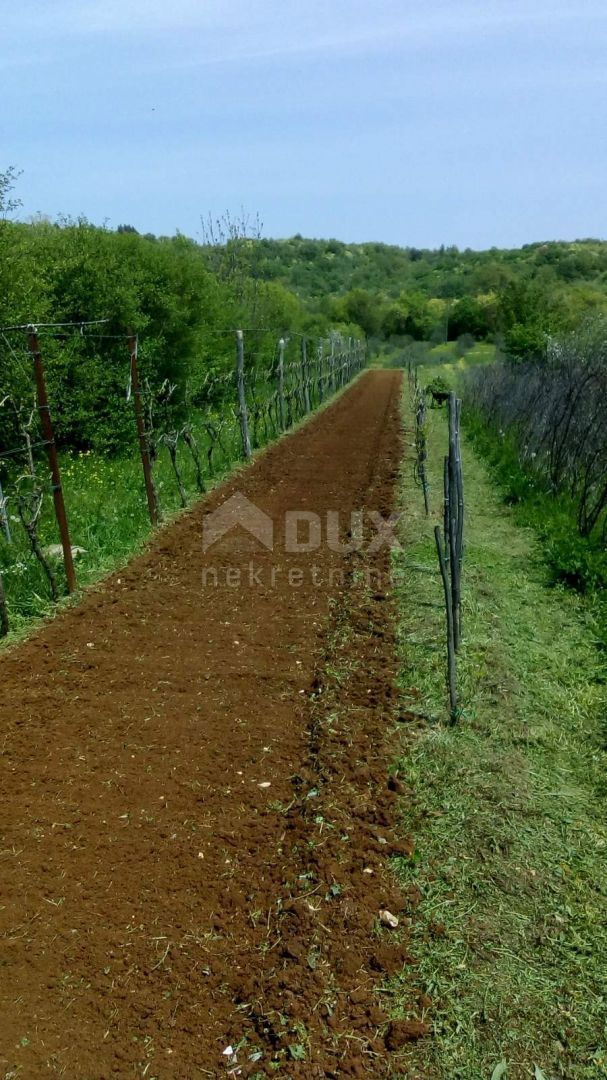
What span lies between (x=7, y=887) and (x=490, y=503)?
7164mm

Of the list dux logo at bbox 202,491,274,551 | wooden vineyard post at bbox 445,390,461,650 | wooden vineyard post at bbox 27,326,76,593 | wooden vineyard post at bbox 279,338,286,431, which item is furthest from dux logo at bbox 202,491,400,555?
wooden vineyard post at bbox 279,338,286,431

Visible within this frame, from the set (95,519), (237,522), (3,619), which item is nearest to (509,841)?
(3,619)

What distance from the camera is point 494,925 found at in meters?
2.61

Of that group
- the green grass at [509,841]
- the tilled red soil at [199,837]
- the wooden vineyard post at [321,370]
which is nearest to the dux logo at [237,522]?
the tilled red soil at [199,837]

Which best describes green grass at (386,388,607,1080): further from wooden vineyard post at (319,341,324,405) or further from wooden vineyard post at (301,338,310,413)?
wooden vineyard post at (319,341,324,405)

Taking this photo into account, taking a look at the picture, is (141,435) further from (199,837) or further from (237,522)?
(199,837)

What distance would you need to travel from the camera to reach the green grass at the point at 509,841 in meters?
2.23

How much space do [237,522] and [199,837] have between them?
508 centimetres

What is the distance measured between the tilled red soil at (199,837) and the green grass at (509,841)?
14 centimetres

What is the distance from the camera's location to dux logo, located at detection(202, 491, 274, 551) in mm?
7352

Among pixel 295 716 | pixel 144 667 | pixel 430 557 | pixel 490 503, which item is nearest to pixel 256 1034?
pixel 295 716

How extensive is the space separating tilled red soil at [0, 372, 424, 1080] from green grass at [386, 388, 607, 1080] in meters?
0.14

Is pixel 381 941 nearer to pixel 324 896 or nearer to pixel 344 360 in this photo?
pixel 324 896

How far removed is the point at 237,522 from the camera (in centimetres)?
795
